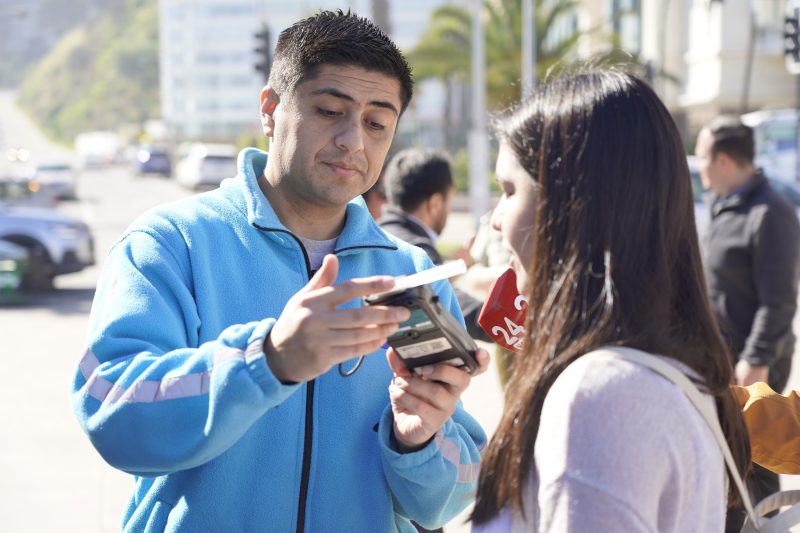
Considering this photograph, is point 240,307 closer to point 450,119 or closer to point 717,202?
point 717,202

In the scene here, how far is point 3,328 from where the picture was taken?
13.8 meters

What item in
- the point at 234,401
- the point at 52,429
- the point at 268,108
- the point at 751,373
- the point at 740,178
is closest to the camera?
the point at 234,401

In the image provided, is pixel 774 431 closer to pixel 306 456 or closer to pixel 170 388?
pixel 306 456

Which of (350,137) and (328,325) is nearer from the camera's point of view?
(328,325)

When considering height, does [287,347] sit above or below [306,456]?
above

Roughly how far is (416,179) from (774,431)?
3061 millimetres

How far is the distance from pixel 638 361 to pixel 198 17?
10939 cm

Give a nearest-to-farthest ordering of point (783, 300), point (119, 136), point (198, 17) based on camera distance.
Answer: point (783, 300) → point (198, 17) → point (119, 136)

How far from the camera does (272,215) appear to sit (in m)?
2.50

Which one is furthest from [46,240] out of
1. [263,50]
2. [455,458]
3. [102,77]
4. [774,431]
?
[102,77]

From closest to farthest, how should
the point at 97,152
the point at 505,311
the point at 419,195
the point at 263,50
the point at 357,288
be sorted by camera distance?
the point at 357,288 → the point at 505,311 → the point at 419,195 → the point at 263,50 → the point at 97,152

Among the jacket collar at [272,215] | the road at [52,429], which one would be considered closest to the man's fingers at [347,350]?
the jacket collar at [272,215]

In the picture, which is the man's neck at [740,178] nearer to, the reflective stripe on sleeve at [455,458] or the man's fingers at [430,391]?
the reflective stripe on sleeve at [455,458]

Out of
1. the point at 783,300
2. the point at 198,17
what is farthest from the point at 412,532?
the point at 198,17
